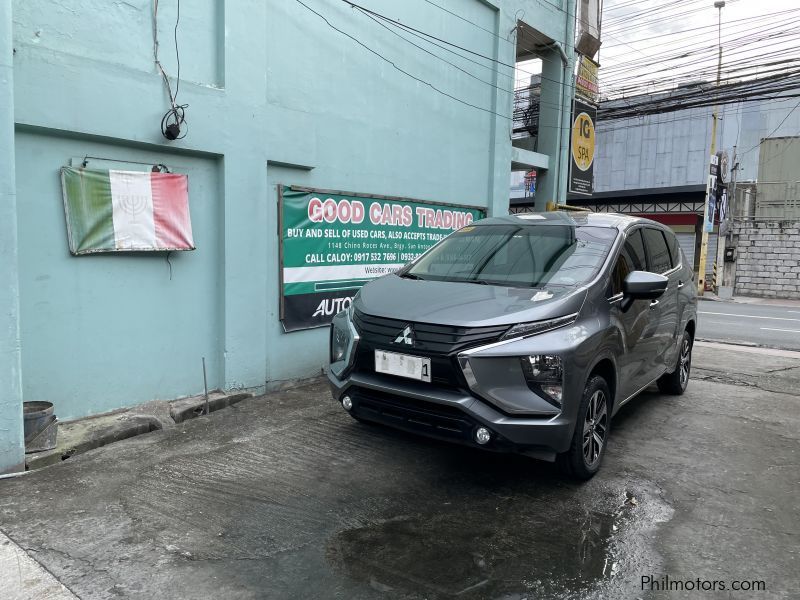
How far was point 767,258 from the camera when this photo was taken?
23.0 meters

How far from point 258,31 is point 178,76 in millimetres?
1024

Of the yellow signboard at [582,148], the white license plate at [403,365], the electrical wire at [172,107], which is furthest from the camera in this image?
the yellow signboard at [582,148]

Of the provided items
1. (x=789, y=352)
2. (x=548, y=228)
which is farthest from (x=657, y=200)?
(x=548, y=228)

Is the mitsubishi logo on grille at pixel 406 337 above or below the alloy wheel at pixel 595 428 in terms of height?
above

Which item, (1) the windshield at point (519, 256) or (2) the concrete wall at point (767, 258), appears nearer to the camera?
(1) the windshield at point (519, 256)

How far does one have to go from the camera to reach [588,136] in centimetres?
→ 1228

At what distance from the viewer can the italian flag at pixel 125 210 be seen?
4.69 m

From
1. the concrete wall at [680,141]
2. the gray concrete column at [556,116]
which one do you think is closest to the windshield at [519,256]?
the gray concrete column at [556,116]

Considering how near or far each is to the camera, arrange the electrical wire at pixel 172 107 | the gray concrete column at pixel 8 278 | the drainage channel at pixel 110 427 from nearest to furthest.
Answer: the gray concrete column at pixel 8 278 → the drainage channel at pixel 110 427 → the electrical wire at pixel 172 107

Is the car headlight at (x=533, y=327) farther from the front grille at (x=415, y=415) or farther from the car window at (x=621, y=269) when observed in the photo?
the car window at (x=621, y=269)

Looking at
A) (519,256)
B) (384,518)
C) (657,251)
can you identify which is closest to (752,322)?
(657,251)

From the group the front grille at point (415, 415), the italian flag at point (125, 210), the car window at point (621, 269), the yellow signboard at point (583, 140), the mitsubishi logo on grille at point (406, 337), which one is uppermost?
the yellow signboard at point (583, 140)

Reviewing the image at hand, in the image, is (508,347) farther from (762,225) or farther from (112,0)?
(762,225)

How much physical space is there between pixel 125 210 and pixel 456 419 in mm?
3375
